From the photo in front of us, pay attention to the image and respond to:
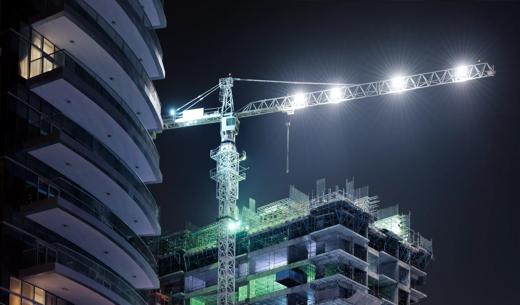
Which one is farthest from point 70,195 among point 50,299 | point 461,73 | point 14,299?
point 461,73

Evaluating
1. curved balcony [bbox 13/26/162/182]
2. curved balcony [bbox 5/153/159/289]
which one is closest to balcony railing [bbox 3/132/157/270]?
curved balcony [bbox 5/153/159/289]

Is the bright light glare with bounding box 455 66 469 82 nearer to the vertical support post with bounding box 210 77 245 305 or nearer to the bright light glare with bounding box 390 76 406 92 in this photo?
the bright light glare with bounding box 390 76 406 92

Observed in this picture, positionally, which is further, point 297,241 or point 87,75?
point 297,241

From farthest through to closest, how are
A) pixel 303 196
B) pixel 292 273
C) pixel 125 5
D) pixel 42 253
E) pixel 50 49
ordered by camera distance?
pixel 303 196, pixel 292 273, pixel 125 5, pixel 50 49, pixel 42 253

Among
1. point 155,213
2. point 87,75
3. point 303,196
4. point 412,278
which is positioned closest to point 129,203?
point 155,213

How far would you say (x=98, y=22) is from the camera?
88.7m

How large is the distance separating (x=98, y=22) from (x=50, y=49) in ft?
19.3

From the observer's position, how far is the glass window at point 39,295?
7912 centimetres

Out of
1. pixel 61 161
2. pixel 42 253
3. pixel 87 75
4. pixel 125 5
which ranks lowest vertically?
pixel 42 253

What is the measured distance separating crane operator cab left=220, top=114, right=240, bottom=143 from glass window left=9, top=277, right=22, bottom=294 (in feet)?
317

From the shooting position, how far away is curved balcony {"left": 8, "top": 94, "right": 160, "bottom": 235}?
81.1 meters

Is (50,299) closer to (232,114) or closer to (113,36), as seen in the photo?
(113,36)

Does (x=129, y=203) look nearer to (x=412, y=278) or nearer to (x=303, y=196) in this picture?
(x=303, y=196)

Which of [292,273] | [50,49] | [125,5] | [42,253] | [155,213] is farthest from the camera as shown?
[292,273]
